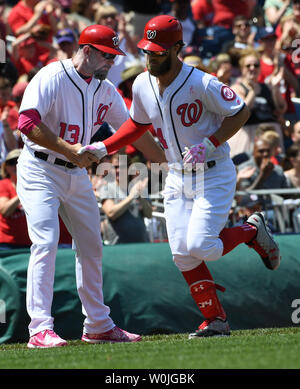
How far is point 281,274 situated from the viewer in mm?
6875

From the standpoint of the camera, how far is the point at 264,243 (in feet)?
20.1

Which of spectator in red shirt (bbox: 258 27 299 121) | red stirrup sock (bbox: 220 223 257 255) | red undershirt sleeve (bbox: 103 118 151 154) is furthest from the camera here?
spectator in red shirt (bbox: 258 27 299 121)

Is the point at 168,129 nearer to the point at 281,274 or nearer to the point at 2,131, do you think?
the point at 281,274

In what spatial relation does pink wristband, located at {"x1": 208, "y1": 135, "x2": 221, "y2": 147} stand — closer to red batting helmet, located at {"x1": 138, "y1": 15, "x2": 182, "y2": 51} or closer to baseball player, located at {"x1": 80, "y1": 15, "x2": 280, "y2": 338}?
baseball player, located at {"x1": 80, "y1": 15, "x2": 280, "y2": 338}

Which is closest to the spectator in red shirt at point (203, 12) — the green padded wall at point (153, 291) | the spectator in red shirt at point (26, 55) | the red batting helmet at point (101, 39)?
the spectator in red shirt at point (26, 55)

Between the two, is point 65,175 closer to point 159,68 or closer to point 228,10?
point 159,68

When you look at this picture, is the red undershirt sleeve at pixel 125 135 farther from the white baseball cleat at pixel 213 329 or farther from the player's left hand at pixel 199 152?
the white baseball cleat at pixel 213 329

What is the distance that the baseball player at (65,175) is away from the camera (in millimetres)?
5668

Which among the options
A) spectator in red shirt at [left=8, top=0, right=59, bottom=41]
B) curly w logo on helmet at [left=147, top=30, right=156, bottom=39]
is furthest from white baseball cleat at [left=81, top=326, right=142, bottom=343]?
spectator in red shirt at [left=8, top=0, right=59, bottom=41]

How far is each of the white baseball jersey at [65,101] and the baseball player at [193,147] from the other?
0.26 metres

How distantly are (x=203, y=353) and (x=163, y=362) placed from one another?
0.40 meters

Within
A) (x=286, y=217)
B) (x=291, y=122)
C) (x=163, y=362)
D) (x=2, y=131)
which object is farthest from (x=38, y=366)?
(x=291, y=122)

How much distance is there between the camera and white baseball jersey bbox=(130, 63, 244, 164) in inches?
220

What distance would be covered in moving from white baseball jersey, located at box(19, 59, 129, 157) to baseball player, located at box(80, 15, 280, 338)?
255 mm
